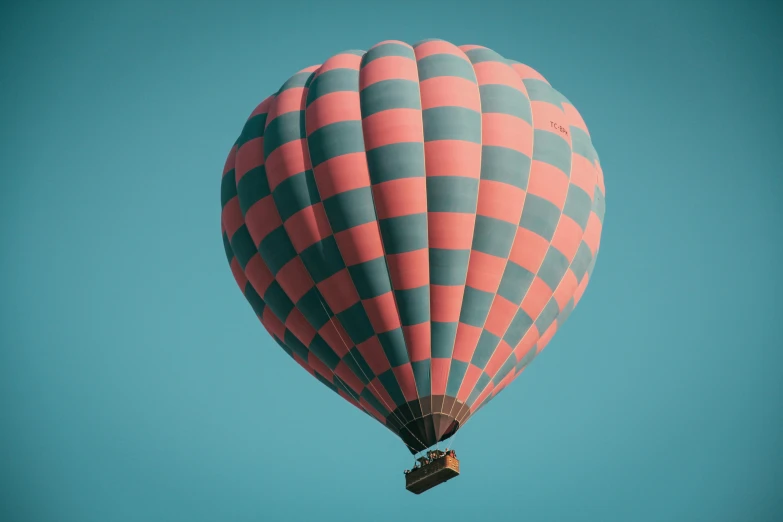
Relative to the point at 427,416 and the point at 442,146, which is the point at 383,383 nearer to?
the point at 427,416

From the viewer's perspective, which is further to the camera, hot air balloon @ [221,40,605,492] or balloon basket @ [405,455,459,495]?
hot air balloon @ [221,40,605,492]

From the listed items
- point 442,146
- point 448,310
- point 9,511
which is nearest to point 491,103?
point 442,146

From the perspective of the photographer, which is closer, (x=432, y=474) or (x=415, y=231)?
(x=432, y=474)

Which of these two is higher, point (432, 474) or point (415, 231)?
point (415, 231)

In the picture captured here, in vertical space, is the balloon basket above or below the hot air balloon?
below

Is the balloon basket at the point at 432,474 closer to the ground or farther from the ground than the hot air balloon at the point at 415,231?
closer to the ground
